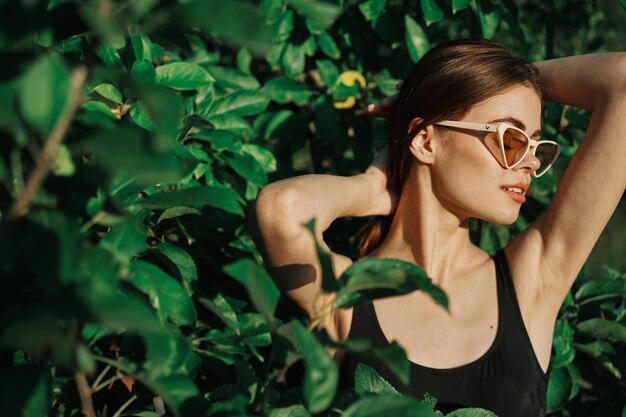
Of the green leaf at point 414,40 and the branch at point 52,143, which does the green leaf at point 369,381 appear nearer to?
the branch at point 52,143

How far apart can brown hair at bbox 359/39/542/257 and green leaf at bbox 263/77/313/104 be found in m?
0.40

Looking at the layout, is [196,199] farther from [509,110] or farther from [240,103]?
[509,110]

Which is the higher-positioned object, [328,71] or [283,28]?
[283,28]

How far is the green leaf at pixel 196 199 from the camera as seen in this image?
94 centimetres

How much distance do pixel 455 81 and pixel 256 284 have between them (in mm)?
1142

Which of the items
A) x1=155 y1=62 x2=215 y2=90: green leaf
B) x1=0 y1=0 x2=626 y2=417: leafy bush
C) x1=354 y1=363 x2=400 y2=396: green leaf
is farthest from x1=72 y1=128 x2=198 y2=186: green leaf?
x1=155 y1=62 x2=215 y2=90: green leaf

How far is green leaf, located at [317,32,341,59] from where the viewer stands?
7.50 feet

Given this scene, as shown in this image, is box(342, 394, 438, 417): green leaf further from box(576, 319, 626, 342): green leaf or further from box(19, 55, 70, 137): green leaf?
box(576, 319, 626, 342): green leaf

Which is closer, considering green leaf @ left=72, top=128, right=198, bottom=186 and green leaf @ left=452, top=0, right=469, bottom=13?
green leaf @ left=72, top=128, right=198, bottom=186

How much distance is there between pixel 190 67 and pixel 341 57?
0.95m

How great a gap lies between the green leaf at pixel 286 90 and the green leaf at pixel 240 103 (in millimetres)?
280

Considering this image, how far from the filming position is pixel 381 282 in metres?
0.84

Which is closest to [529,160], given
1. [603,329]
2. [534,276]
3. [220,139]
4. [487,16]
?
[534,276]

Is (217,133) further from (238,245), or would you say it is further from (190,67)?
(238,245)
